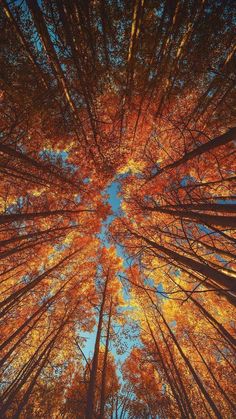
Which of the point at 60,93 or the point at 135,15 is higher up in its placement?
the point at 60,93

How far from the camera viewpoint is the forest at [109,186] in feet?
21.1

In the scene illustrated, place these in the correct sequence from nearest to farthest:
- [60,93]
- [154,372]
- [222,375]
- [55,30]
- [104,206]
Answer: [55,30], [60,93], [222,375], [154,372], [104,206]

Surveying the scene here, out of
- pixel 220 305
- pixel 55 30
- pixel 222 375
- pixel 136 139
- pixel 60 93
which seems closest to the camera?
pixel 55 30

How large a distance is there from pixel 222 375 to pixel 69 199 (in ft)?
42.1

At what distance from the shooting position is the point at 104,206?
1351cm

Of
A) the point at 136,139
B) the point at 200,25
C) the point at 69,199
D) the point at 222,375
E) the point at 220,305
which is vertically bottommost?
the point at 200,25

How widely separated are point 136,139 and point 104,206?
5208 millimetres

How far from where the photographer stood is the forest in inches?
253

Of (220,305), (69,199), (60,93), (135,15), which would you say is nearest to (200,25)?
(135,15)

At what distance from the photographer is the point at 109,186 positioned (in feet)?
42.7

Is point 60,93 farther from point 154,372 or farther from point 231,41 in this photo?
point 154,372

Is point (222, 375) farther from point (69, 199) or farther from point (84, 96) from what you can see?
point (84, 96)

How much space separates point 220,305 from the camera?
1048 cm

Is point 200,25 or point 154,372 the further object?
point 154,372
